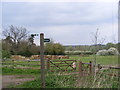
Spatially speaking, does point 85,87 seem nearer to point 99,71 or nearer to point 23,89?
point 99,71

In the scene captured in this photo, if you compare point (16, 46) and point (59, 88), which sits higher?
point (16, 46)

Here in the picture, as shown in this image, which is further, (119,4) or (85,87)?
(85,87)

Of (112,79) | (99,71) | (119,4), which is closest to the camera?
(119,4)

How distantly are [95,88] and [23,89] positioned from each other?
5.04 ft

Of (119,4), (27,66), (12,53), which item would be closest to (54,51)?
(27,66)

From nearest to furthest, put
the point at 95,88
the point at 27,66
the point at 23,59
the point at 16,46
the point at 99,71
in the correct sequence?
1. the point at 95,88
2. the point at 99,71
3. the point at 27,66
4. the point at 16,46
5. the point at 23,59

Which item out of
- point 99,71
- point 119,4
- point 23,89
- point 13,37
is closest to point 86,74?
point 99,71

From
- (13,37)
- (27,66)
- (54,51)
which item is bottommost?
(27,66)

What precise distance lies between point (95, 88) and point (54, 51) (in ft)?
23.6

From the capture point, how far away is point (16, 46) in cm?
1155

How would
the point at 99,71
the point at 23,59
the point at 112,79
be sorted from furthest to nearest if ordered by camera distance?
the point at 23,59, the point at 99,71, the point at 112,79

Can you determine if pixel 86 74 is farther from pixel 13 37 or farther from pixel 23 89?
pixel 13 37

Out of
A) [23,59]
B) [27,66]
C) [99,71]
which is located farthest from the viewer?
[23,59]

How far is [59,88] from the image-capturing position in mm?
4203
